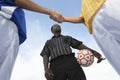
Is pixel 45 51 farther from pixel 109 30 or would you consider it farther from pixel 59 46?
pixel 109 30

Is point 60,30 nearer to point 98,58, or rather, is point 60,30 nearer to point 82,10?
point 98,58

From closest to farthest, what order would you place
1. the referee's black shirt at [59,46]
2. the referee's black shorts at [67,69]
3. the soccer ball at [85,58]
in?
the referee's black shorts at [67,69]
the referee's black shirt at [59,46]
the soccer ball at [85,58]

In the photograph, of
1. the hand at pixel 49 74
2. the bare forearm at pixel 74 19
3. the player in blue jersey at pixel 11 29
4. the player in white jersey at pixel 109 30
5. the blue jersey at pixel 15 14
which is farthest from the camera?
the hand at pixel 49 74

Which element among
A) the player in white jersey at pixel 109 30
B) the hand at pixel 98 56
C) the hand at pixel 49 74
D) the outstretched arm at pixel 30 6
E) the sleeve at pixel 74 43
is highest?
the outstretched arm at pixel 30 6

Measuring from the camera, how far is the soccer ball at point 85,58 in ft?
22.3


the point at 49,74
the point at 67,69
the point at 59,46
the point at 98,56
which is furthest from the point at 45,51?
the point at 98,56

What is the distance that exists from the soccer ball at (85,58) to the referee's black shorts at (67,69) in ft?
1.46

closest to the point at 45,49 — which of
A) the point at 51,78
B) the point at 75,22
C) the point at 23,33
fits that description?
the point at 51,78

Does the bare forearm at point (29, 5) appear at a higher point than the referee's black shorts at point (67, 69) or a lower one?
higher

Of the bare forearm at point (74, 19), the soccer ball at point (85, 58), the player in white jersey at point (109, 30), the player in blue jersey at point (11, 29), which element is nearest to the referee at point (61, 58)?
the soccer ball at point (85, 58)

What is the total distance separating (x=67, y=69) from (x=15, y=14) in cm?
343

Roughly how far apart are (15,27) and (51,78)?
3.53 m

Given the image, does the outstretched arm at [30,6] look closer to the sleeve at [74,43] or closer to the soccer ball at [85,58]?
the sleeve at [74,43]

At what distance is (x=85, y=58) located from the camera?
6785 mm
